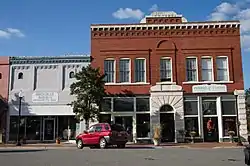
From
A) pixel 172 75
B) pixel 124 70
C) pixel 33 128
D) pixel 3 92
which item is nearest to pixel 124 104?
pixel 124 70

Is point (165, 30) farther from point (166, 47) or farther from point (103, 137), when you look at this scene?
point (103, 137)

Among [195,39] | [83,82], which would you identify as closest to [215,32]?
[195,39]

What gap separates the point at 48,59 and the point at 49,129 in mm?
6531

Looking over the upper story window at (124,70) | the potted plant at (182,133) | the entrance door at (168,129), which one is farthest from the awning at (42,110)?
the potted plant at (182,133)

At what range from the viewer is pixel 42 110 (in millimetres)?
33031

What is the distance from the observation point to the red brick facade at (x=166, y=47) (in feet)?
107

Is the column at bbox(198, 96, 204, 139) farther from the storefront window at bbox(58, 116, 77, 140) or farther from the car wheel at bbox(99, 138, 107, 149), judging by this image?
the car wheel at bbox(99, 138, 107, 149)

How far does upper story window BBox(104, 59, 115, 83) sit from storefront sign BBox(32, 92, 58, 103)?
198 inches

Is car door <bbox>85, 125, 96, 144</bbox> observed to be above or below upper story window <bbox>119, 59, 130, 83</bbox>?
below

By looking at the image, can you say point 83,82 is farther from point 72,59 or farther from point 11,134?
point 11,134

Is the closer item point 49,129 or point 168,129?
point 168,129

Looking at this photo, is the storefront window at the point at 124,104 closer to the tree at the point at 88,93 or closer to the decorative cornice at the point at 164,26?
the tree at the point at 88,93

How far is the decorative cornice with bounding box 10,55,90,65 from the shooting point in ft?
111

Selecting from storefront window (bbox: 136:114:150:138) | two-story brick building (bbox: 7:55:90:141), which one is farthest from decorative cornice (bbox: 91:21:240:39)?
storefront window (bbox: 136:114:150:138)
